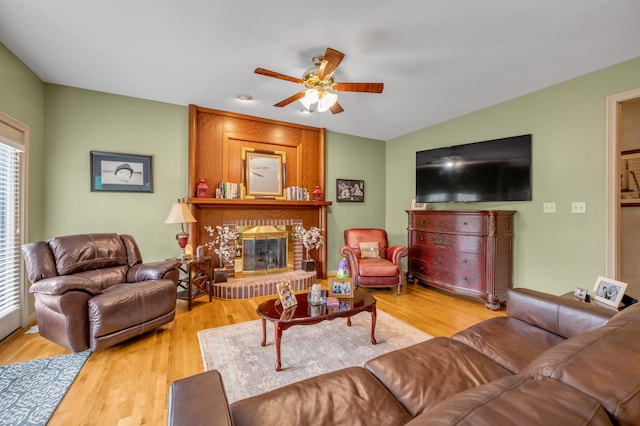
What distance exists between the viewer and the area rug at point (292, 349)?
186 cm

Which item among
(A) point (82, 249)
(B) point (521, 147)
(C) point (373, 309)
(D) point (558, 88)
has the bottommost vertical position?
(C) point (373, 309)

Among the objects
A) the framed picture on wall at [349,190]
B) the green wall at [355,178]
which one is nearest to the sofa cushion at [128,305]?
the green wall at [355,178]

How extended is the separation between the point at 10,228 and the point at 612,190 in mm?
5759

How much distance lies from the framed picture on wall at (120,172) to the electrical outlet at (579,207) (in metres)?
4.97

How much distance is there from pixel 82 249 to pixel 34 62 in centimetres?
187

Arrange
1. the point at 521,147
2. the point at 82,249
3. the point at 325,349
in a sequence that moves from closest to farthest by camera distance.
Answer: the point at 325,349, the point at 82,249, the point at 521,147

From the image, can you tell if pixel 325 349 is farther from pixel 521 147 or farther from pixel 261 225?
pixel 521 147

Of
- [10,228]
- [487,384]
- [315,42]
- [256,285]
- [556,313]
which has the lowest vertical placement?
[256,285]

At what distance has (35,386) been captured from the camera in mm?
1742

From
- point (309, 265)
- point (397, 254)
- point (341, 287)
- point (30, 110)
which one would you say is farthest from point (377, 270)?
point (30, 110)

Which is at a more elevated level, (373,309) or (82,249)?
(82,249)

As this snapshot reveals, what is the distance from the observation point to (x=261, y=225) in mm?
4133

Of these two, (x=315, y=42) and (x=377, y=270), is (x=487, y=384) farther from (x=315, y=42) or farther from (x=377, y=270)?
(x=377, y=270)

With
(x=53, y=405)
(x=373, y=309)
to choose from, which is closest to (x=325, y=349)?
(x=373, y=309)
